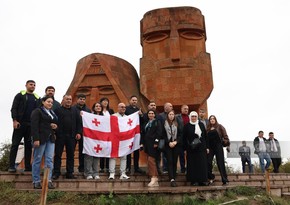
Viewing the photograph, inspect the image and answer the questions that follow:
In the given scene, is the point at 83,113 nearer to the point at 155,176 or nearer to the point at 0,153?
the point at 155,176

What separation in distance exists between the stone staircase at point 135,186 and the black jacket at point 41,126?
937mm

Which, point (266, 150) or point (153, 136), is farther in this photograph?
point (266, 150)

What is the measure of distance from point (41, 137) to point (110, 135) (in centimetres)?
210

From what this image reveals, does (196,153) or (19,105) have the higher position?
(19,105)

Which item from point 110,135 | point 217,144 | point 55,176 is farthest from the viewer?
point 110,135

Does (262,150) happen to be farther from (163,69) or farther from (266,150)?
(163,69)

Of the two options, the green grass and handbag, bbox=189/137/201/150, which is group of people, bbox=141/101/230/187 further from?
the green grass

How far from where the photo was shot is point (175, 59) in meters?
13.1

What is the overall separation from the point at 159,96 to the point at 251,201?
7617 millimetres

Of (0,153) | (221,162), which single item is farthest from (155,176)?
(0,153)

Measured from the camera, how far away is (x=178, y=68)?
43.2ft

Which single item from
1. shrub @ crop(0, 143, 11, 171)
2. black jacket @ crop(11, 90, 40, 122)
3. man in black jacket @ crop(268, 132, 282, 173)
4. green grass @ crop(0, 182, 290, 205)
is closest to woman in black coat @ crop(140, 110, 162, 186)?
green grass @ crop(0, 182, 290, 205)

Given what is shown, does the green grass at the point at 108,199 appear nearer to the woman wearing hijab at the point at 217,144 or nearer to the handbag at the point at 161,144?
the woman wearing hijab at the point at 217,144

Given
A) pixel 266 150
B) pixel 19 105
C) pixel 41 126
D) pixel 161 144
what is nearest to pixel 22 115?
pixel 19 105
